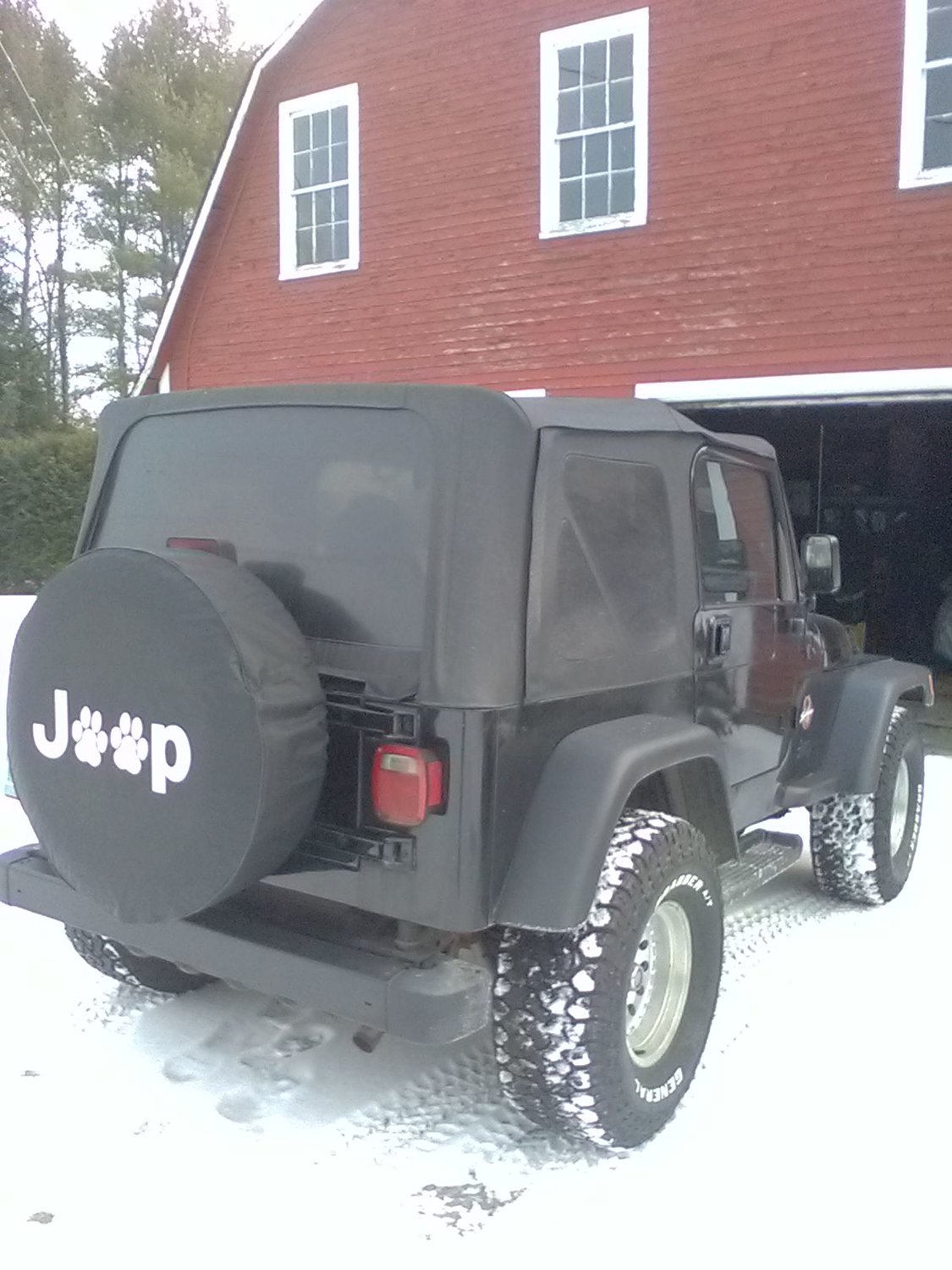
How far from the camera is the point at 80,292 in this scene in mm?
36344

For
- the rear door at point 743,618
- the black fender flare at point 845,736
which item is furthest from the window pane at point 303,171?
the black fender flare at point 845,736

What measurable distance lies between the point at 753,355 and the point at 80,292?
104 feet

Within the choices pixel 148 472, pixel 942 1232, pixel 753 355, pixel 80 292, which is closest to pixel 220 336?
pixel 753 355

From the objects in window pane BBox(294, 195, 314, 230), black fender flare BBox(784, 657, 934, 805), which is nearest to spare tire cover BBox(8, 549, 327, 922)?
black fender flare BBox(784, 657, 934, 805)

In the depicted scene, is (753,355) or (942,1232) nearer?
(942,1232)

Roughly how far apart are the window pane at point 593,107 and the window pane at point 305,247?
135 inches

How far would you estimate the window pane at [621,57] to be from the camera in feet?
33.1

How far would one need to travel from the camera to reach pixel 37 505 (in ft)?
70.3

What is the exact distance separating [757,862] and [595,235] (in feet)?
24.2

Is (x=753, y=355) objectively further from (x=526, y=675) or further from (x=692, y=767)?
(x=526, y=675)

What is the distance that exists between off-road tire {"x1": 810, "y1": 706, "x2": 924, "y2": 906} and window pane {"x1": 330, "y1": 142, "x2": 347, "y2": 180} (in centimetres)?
936

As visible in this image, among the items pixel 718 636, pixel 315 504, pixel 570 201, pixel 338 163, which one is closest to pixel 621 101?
pixel 570 201

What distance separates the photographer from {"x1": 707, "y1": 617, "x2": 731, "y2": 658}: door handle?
3.75 m

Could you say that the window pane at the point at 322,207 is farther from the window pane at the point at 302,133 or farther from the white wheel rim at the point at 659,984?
the white wheel rim at the point at 659,984
